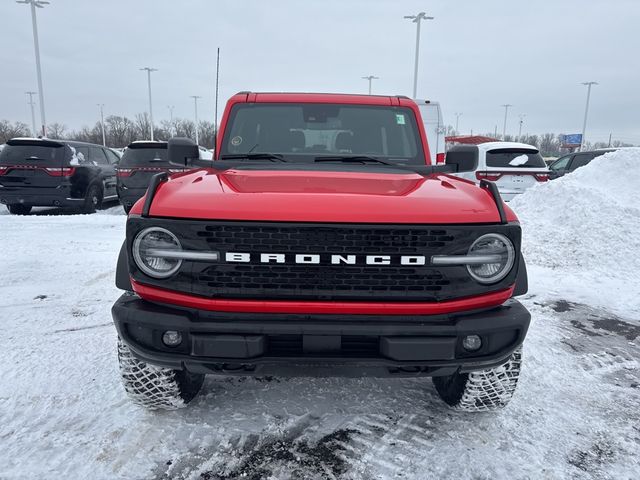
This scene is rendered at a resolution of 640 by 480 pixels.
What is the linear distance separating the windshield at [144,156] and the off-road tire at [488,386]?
30.4 feet

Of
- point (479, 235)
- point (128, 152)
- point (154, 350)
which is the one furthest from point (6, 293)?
point (128, 152)

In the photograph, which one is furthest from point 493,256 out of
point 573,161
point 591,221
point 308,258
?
point 573,161

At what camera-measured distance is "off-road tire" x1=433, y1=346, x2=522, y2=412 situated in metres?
2.47

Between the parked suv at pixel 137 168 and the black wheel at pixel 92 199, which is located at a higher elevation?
the parked suv at pixel 137 168

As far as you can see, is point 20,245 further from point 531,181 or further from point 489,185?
point 531,181

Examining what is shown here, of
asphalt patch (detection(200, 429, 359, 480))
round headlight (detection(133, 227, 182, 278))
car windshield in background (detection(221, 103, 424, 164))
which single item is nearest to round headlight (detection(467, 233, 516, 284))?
asphalt patch (detection(200, 429, 359, 480))

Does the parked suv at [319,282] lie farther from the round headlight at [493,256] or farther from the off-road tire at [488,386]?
the off-road tire at [488,386]

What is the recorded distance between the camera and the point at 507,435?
99.0 inches

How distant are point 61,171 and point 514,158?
997 cm

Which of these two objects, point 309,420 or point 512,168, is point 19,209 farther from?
point 512,168

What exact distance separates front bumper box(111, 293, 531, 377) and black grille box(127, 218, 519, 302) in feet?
0.38

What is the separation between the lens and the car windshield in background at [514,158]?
9.70m

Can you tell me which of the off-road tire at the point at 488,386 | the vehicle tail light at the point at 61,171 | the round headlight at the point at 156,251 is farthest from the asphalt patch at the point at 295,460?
the vehicle tail light at the point at 61,171

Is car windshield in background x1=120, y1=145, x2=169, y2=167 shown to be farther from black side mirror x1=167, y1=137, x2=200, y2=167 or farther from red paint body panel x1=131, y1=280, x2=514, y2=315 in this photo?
red paint body panel x1=131, y1=280, x2=514, y2=315
